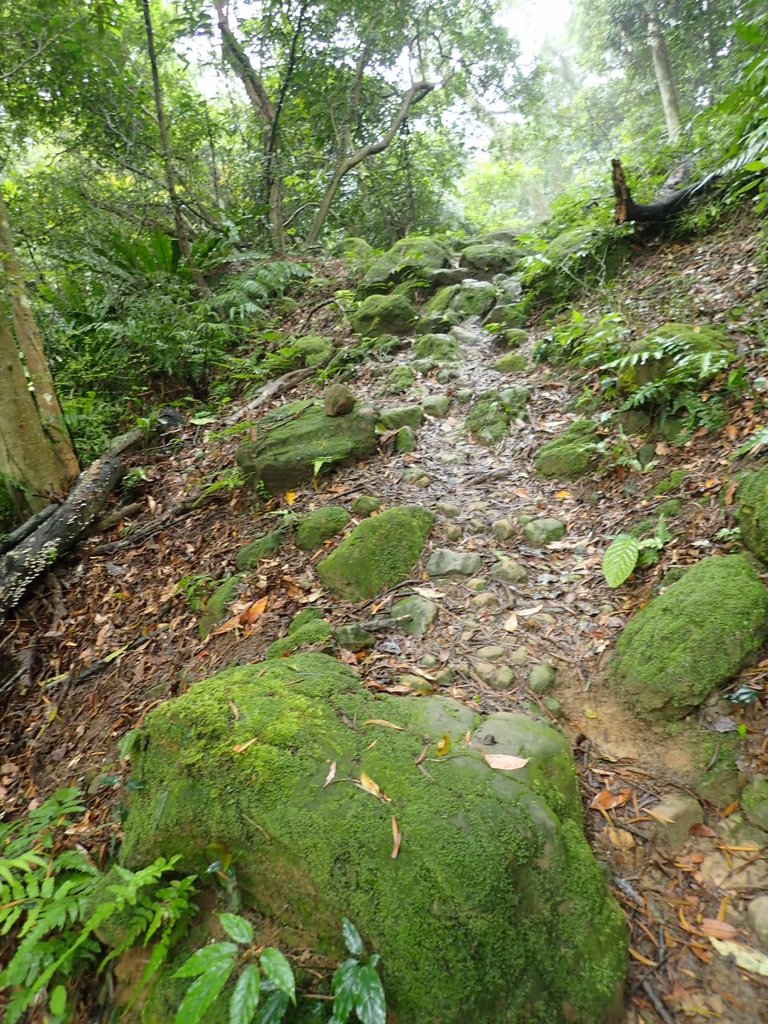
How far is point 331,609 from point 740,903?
2.29 metres

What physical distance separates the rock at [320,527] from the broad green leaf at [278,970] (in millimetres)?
2581

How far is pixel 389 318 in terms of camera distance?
6965mm

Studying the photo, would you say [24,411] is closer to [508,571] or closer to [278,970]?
[508,571]

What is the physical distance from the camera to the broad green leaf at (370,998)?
1.41m

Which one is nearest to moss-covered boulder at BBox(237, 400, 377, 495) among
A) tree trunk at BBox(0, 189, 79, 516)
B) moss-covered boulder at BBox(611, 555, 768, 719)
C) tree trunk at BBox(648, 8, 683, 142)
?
tree trunk at BBox(0, 189, 79, 516)

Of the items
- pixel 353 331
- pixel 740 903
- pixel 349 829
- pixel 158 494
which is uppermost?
pixel 353 331

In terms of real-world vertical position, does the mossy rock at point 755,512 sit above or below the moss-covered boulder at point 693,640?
above

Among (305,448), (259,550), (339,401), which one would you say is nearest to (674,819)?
(259,550)

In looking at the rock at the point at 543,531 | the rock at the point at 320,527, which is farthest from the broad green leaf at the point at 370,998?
the rock at the point at 320,527

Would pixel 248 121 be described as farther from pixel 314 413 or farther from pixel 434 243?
pixel 314 413

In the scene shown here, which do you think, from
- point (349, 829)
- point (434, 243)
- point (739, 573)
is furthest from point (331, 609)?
point (434, 243)

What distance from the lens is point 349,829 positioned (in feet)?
5.75

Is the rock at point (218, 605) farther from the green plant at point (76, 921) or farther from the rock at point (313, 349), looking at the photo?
the rock at point (313, 349)

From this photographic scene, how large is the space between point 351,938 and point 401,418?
3988mm
